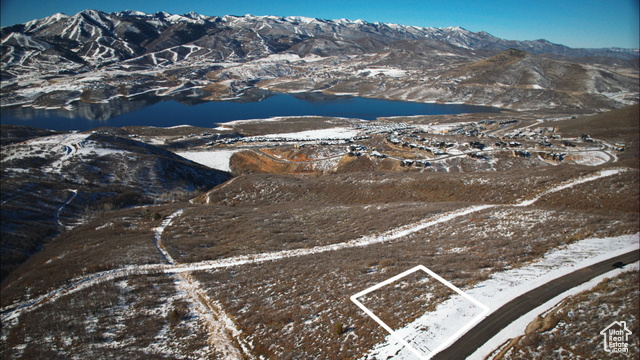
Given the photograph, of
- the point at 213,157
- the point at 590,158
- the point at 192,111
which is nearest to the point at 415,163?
the point at 590,158

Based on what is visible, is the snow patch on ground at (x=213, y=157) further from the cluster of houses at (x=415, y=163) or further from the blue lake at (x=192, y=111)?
the blue lake at (x=192, y=111)

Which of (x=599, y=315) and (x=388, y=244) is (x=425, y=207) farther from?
(x=599, y=315)

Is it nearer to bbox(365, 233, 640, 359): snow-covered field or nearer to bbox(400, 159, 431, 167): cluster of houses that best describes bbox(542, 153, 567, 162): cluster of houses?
bbox(400, 159, 431, 167): cluster of houses

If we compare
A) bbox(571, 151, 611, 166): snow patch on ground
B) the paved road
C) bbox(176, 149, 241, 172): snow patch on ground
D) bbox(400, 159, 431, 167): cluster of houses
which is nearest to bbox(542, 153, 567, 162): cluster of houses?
bbox(571, 151, 611, 166): snow patch on ground

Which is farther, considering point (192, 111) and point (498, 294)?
point (192, 111)

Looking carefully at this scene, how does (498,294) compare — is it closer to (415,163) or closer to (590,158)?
(415,163)

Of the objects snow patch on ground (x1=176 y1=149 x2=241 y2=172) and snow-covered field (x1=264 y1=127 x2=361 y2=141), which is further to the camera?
snow-covered field (x1=264 y1=127 x2=361 y2=141)
